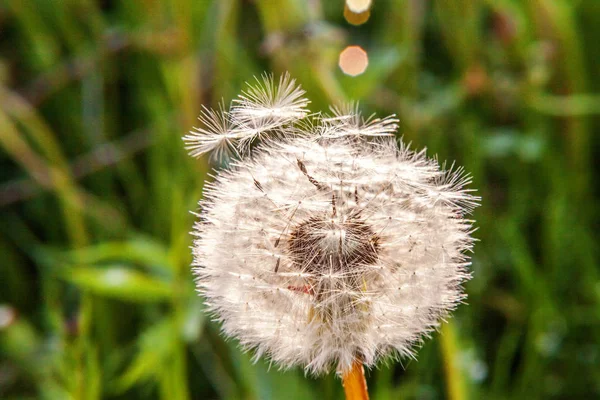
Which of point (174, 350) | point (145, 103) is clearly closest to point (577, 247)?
point (174, 350)

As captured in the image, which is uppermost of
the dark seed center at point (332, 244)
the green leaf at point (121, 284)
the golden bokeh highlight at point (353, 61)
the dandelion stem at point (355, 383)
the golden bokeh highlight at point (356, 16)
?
the golden bokeh highlight at point (356, 16)

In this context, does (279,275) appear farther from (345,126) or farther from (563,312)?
(563,312)

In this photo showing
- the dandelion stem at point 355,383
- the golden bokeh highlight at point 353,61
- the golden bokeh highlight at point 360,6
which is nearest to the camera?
the dandelion stem at point 355,383

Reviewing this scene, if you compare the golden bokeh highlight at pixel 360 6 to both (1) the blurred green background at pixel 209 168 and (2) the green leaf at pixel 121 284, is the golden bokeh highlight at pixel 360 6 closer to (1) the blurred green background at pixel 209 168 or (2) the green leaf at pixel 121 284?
(1) the blurred green background at pixel 209 168

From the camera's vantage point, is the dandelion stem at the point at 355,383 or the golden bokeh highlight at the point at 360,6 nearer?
the dandelion stem at the point at 355,383

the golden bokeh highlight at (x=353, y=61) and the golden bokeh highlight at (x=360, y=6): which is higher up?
the golden bokeh highlight at (x=360, y=6)

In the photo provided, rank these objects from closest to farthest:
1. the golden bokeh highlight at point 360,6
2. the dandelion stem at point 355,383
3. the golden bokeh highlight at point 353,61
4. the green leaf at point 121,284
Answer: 1. the dandelion stem at point 355,383
2. the green leaf at point 121,284
3. the golden bokeh highlight at point 353,61
4. the golden bokeh highlight at point 360,6

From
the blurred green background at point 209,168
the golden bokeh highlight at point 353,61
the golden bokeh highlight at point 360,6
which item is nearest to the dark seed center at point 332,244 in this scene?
the blurred green background at point 209,168
